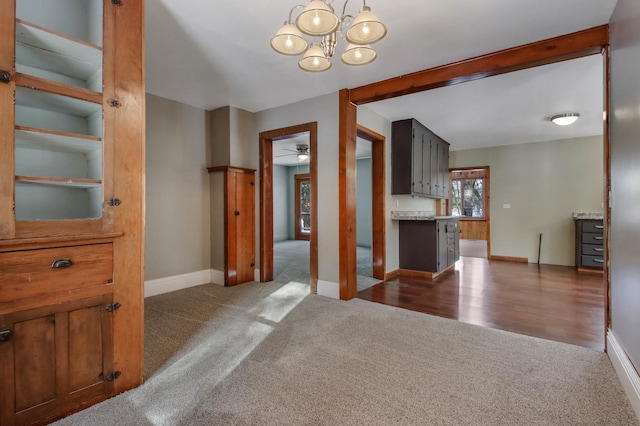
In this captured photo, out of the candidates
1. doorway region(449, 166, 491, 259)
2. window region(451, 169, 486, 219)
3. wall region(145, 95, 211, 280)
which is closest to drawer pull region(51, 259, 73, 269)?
wall region(145, 95, 211, 280)

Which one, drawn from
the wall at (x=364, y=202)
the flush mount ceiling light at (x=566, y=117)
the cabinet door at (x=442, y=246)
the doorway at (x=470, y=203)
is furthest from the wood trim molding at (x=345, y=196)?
the doorway at (x=470, y=203)

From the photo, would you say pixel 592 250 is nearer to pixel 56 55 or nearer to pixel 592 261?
pixel 592 261

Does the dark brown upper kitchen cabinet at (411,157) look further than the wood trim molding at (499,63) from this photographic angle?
Yes

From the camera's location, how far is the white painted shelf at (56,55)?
1.44 metres

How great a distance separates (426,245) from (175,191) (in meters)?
3.70

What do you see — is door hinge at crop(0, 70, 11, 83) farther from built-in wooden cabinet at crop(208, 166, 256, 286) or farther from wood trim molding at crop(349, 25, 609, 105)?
wood trim molding at crop(349, 25, 609, 105)

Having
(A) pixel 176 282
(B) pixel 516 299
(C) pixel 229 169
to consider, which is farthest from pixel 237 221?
(B) pixel 516 299

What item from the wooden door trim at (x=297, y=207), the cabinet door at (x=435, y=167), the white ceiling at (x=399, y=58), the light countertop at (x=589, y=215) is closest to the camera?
the white ceiling at (x=399, y=58)

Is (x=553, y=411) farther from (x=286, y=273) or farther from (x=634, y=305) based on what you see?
(x=286, y=273)

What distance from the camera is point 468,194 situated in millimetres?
10852

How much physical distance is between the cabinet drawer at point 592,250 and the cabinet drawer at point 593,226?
0.81 feet

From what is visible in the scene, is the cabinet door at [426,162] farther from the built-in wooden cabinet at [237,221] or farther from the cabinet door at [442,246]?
the built-in wooden cabinet at [237,221]

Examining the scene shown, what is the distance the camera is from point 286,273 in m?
4.70

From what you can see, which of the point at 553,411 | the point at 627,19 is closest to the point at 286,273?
the point at 553,411
